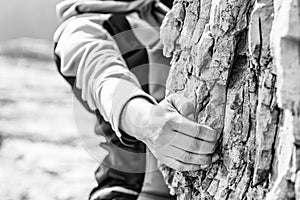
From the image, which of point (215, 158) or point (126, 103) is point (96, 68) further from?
point (215, 158)

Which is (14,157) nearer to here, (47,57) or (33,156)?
(33,156)

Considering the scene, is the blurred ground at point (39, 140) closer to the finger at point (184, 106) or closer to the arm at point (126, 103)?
the arm at point (126, 103)

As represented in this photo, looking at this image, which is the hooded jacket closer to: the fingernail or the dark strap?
the dark strap

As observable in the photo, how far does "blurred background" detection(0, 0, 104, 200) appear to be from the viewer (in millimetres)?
1173

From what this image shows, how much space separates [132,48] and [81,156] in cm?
64

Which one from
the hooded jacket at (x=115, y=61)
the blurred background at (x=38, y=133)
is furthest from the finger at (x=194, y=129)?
the blurred background at (x=38, y=133)

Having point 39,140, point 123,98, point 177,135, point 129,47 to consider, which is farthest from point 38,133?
point 177,135

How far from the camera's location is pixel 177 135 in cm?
55

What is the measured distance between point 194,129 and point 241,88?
62mm

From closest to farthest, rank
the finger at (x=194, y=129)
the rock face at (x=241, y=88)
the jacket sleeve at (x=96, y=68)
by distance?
the rock face at (x=241, y=88) < the finger at (x=194, y=129) < the jacket sleeve at (x=96, y=68)

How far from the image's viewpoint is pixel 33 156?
1.35 m

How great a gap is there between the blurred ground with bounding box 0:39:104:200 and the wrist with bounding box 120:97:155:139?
21 cm

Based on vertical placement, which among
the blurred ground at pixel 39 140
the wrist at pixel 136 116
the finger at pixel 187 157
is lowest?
the blurred ground at pixel 39 140

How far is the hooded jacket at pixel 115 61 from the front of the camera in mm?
766
